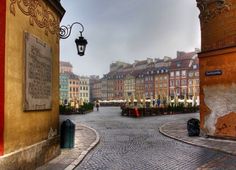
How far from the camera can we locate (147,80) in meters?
134

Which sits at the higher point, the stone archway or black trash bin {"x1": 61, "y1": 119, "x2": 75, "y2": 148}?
the stone archway

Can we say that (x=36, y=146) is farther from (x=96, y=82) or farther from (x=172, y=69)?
(x=96, y=82)

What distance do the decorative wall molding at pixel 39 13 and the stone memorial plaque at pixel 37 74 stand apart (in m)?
0.55

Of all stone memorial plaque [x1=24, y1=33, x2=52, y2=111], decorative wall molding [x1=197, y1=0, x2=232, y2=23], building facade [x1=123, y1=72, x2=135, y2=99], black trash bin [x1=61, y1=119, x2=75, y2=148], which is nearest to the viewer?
stone memorial plaque [x1=24, y1=33, x2=52, y2=111]

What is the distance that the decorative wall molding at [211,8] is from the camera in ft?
55.7

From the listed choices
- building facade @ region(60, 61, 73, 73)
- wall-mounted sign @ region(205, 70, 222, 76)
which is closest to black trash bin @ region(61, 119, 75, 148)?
wall-mounted sign @ region(205, 70, 222, 76)

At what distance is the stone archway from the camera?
16.5m

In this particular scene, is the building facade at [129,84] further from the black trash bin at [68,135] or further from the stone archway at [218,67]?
the black trash bin at [68,135]

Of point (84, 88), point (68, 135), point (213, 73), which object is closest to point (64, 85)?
point (84, 88)

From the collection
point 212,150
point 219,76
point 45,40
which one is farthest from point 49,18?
point 219,76

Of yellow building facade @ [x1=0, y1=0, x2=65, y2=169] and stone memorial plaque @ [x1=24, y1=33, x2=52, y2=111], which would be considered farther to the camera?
stone memorial plaque @ [x1=24, y1=33, x2=52, y2=111]

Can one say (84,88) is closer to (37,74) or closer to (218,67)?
(218,67)

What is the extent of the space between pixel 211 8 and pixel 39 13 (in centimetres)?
1003

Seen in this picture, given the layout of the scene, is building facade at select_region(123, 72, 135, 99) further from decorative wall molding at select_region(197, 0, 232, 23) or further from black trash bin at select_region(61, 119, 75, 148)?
black trash bin at select_region(61, 119, 75, 148)
